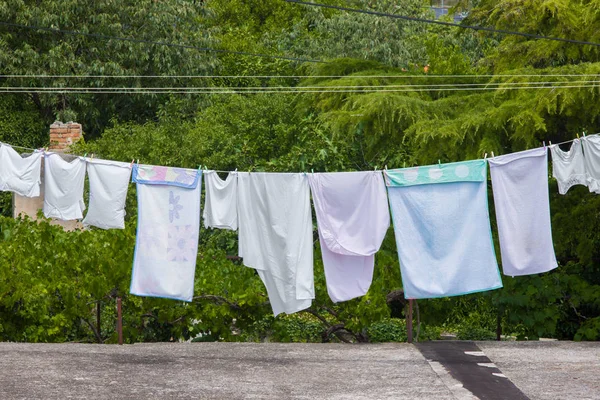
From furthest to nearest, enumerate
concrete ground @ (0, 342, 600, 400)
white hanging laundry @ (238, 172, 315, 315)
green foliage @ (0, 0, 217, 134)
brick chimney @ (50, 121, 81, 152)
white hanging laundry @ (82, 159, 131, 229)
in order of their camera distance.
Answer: green foliage @ (0, 0, 217, 134) < brick chimney @ (50, 121, 81, 152) < white hanging laundry @ (82, 159, 131, 229) < white hanging laundry @ (238, 172, 315, 315) < concrete ground @ (0, 342, 600, 400)

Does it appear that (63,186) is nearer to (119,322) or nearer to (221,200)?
(119,322)

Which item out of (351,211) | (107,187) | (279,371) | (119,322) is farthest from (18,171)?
(279,371)

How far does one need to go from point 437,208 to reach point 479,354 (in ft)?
4.09

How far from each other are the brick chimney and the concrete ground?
338 inches

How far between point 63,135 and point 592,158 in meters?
10.6

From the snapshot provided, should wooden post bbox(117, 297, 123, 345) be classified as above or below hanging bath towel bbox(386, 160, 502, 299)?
below

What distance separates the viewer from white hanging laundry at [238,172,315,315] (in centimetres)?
804

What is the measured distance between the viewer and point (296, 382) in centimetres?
679

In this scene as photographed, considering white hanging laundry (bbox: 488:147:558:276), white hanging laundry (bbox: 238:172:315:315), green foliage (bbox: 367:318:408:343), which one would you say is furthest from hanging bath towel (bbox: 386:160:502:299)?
green foliage (bbox: 367:318:408:343)

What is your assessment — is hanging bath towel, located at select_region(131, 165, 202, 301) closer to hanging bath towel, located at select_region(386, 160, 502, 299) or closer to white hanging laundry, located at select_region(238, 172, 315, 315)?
white hanging laundry, located at select_region(238, 172, 315, 315)

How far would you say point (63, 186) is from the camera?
8.39 meters

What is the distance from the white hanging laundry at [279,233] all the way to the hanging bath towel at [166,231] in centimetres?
43

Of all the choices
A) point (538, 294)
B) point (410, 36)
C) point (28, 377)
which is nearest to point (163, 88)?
point (410, 36)

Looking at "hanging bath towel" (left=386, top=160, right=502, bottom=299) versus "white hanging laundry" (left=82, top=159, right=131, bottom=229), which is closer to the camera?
"hanging bath towel" (left=386, top=160, right=502, bottom=299)
